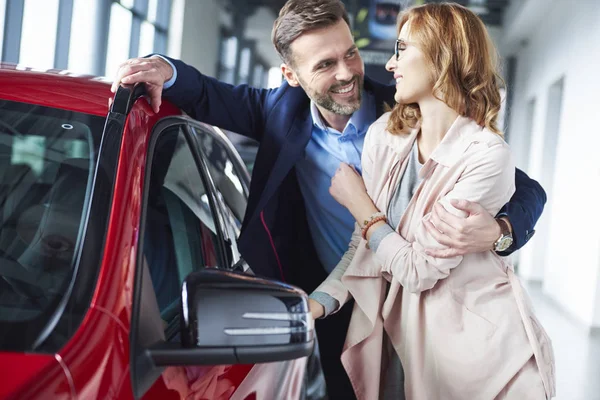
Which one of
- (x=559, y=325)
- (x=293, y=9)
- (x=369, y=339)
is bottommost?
(x=559, y=325)

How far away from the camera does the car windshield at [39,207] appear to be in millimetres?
1013

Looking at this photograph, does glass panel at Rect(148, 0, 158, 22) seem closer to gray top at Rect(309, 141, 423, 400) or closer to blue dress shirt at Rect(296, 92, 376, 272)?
blue dress shirt at Rect(296, 92, 376, 272)

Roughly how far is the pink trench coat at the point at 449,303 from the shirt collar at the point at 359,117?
0.46 m

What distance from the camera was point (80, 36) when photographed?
318 inches

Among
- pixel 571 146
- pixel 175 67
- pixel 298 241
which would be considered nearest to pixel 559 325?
pixel 571 146

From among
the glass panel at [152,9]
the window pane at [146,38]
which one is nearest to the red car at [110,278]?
the window pane at [146,38]

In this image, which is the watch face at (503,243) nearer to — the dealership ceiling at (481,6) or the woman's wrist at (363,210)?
the woman's wrist at (363,210)

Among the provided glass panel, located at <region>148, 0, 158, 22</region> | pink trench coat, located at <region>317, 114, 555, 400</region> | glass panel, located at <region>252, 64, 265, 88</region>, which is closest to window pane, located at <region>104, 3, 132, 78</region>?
glass panel, located at <region>148, 0, 158, 22</region>

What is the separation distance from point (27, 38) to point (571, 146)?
19.9 ft

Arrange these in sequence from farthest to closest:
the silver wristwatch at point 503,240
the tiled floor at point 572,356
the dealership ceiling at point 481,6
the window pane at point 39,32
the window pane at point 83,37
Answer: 1. the dealership ceiling at point 481,6
2. the window pane at point 83,37
3. the window pane at point 39,32
4. the tiled floor at point 572,356
5. the silver wristwatch at point 503,240

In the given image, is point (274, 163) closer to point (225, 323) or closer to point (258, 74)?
point (225, 323)

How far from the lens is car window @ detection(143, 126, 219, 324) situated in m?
1.29

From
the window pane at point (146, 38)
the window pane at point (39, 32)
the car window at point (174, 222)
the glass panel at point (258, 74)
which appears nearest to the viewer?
the car window at point (174, 222)

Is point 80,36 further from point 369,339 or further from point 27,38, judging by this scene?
point 369,339
